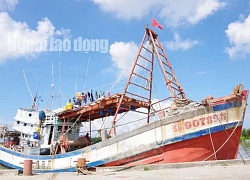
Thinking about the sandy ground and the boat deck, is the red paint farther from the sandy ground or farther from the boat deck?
the boat deck

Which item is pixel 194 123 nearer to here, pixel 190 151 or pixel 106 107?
pixel 190 151

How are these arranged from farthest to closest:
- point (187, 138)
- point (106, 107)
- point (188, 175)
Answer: point (106, 107) → point (187, 138) → point (188, 175)

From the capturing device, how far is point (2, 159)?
26.3 metres

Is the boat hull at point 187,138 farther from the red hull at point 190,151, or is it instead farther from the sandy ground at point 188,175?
the sandy ground at point 188,175

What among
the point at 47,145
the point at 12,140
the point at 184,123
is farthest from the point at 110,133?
the point at 12,140

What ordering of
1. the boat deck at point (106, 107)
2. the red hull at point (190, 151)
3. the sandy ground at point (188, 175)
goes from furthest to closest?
1. the boat deck at point (106, 107)
2. the red hull at point (190, 151)
3. the sandy ground at point (188, 175)

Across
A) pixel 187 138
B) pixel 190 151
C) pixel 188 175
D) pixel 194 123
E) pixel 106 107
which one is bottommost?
pixel 188 175

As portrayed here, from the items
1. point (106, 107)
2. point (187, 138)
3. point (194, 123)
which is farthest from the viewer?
point (106, 107)

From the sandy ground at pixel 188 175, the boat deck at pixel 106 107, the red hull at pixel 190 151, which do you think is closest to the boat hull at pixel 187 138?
the red hull at pixel 190 151

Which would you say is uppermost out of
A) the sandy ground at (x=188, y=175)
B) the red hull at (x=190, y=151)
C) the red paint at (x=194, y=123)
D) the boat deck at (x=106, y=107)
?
the boat deck at (x=106, y=107)

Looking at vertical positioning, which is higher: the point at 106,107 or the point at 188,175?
the point at 106,107

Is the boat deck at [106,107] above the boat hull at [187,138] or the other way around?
above

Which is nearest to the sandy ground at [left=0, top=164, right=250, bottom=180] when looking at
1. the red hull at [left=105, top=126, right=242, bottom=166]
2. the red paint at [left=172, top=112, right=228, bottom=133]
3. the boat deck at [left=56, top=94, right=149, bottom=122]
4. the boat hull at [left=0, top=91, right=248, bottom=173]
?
the red hull at [left=105, top=126, right=242, bottom=166]

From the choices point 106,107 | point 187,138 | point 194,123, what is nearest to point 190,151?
point 187,138
